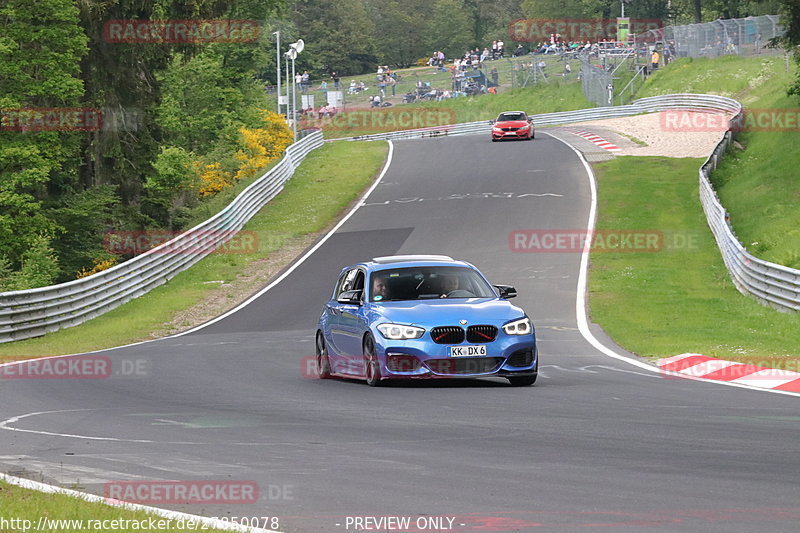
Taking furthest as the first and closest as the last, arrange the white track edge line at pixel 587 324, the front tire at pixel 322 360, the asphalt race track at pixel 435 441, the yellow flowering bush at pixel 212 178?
the yellow flowering bush at pixel 212 178 < the front tire at pixel 322 360 < the white track edge line at pixel 587 324 < the asphalt race track at pixel 435 441

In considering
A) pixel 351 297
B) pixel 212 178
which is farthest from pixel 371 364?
pixel 212 178

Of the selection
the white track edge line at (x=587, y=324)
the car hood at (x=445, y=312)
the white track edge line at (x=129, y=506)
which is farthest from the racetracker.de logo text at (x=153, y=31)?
the white track edge line at (x=129, y=506)

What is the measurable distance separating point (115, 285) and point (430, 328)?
18.4 m

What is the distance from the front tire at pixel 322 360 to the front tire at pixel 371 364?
4.85 feet

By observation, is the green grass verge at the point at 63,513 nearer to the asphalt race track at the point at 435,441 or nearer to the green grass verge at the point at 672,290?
the asphalt race track at the point at 435,441

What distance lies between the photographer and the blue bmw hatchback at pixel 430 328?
1366cm

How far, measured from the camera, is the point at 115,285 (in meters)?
30.6

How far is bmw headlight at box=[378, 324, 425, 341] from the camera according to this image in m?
13.7

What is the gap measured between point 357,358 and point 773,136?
37000 mm

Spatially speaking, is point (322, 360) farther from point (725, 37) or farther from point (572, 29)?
point (572, 29)

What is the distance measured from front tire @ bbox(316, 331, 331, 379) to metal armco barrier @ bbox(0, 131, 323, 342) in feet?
36.6

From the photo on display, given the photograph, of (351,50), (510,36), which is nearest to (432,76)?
(351,50)

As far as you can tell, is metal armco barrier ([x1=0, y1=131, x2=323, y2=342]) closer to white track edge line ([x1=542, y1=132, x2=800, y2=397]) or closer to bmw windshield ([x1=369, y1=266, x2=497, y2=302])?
white track edge line ([x1=542, y1=132, x2=800, y2=397])

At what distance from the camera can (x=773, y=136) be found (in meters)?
48.2
